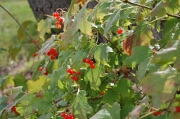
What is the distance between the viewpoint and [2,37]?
297 inches

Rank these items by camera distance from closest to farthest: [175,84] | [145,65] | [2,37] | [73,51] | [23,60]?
[175,84]
[145,65]
[73,51]
[23,60]
[2,37]

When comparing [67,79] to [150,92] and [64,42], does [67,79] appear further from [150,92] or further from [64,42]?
[150,92]

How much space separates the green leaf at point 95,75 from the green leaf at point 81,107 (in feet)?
0.40

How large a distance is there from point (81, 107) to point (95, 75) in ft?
0.60

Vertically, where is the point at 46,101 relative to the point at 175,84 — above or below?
below

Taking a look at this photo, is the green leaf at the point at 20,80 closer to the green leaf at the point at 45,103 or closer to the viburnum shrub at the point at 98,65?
the viburnum shrub at the point at 98,65

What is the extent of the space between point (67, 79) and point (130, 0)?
38cm

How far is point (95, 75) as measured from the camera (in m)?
1.57

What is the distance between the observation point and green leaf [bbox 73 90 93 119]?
1.41 metres

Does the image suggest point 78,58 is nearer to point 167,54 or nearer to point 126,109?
point 126,109

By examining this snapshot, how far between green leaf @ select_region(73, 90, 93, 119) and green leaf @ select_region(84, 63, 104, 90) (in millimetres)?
123

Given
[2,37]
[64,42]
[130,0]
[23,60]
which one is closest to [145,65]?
[64,42]

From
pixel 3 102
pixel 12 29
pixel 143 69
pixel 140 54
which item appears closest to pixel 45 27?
pixel 3 102

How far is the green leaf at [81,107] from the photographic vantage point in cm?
141
